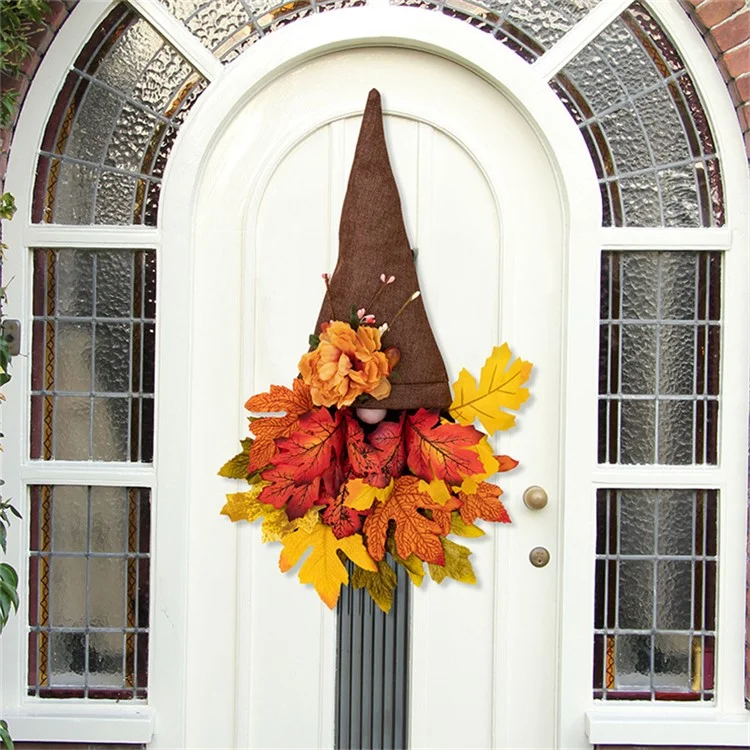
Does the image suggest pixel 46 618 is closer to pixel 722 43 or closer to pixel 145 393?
pixel 145 393

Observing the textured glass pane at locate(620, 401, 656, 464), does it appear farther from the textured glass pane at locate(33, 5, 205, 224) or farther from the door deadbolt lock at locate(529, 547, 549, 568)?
the textured glass pane at locate(33, 5, 205, 224)

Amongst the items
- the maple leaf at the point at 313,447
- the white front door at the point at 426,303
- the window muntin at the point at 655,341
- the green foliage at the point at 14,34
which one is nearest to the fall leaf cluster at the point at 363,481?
the maple leaf at the point at 313,447

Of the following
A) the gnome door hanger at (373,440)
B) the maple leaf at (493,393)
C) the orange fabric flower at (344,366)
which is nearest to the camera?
the orange fabric flower at (344,366)

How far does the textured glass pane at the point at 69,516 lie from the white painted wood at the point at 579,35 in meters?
1.49

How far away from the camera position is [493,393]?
1888mm

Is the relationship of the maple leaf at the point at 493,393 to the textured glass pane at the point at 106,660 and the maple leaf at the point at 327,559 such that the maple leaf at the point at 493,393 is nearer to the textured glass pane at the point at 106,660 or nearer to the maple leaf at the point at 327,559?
the maple leaf at the point at 327,559

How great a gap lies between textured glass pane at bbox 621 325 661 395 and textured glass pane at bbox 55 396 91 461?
128 cm

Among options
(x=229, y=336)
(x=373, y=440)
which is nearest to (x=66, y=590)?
(x=229, y=336)

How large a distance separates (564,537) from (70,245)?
135 centimetres

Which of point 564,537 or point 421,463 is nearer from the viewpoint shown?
point 421,463

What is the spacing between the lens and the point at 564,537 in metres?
1.92

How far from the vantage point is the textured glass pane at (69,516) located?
1.95 metres

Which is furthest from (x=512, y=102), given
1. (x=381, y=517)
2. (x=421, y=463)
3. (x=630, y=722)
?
(x=630, y=722)

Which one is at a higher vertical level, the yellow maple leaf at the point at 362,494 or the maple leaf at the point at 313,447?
the maple leaf at the point at 313,447
